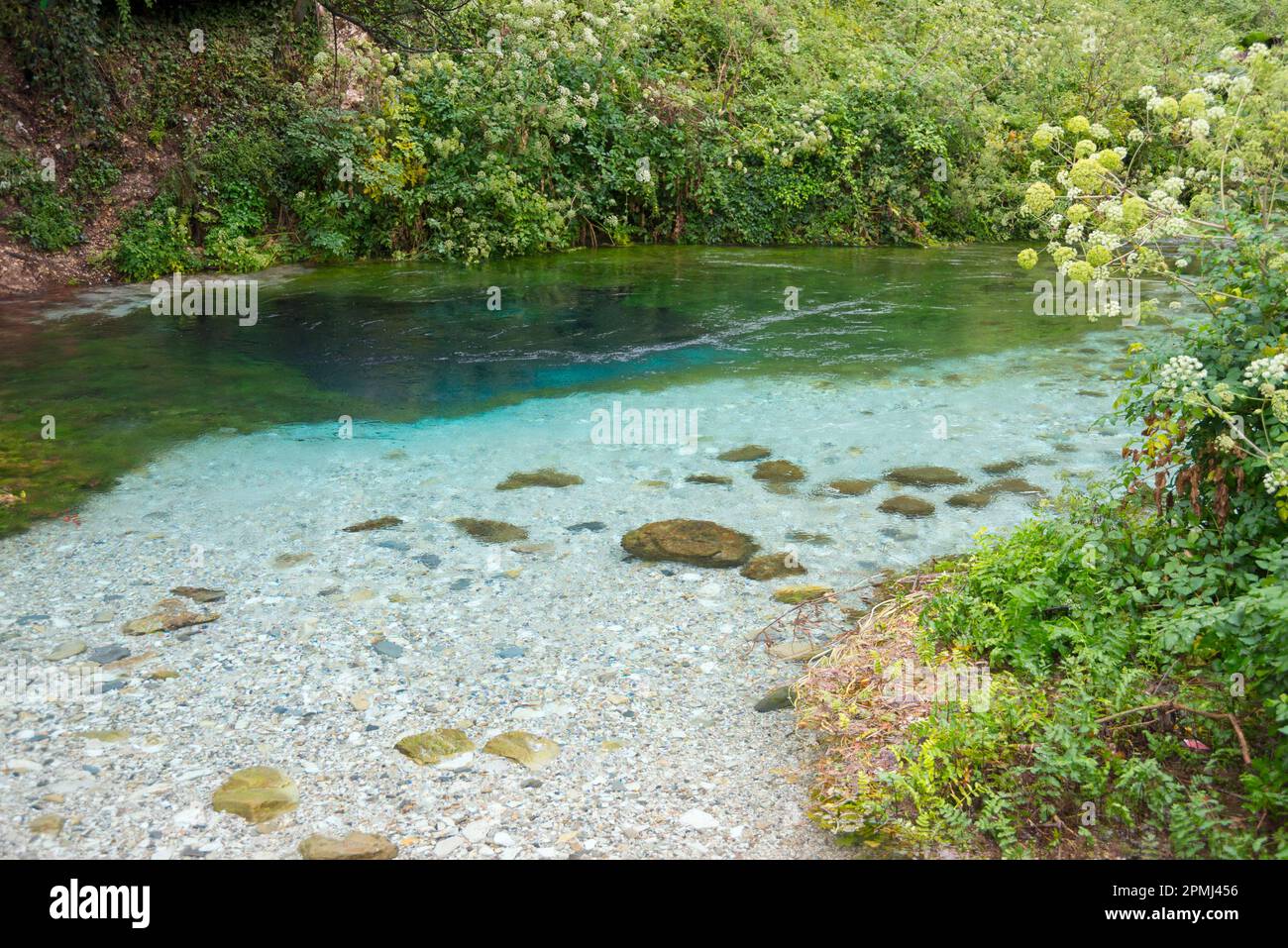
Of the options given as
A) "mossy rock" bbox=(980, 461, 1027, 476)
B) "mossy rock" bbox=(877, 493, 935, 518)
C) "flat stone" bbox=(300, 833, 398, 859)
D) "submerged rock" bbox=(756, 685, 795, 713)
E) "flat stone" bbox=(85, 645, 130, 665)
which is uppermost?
"mossy rock" bbox=(980, 461, 1027, 476)

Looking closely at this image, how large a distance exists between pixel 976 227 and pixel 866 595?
14.9 m

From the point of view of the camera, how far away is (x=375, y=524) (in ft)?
20.8

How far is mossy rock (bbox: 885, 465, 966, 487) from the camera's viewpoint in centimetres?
689

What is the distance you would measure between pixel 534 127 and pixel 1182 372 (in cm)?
A: 1396

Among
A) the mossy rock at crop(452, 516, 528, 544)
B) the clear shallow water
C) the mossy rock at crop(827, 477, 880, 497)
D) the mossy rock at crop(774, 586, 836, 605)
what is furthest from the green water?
the mossy rock at crop(774, 586, 836, 605)

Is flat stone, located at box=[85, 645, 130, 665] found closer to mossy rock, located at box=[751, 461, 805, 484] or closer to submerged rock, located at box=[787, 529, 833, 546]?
submerged rock, located at box=[787, 529, 833, 546]

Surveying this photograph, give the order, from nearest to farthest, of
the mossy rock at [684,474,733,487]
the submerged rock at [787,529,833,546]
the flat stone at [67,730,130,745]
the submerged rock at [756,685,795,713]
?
1. the flat stone at [67,730,130,745]
2. the submerged rock at [756,685,795,713]
3. the submerged rock at [787,529,833,546]
4. the mossy rock at [684,474,733,487]

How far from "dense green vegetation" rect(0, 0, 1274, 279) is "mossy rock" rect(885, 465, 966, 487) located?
1017 cm

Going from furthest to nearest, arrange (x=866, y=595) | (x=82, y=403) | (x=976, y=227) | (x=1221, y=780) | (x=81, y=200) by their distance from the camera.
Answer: (x=976, y=227)
(x=81, y=200)
(x=82, y=403)
(x=866, y=595)
(x=1221, y=780)

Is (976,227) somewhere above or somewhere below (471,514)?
above

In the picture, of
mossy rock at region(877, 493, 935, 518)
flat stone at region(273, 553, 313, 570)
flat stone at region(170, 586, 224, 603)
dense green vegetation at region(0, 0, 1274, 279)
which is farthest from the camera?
dense green vegetation at region(0, 0, 1274, 279)

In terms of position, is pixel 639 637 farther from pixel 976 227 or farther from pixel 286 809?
pixel 976 227

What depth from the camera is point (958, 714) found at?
12.3ft
